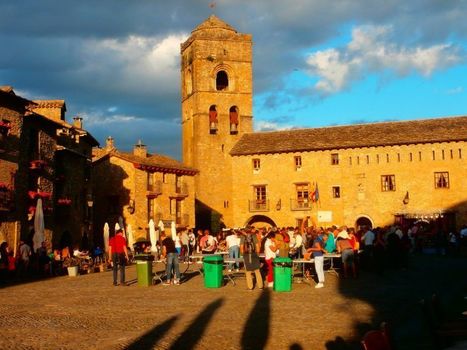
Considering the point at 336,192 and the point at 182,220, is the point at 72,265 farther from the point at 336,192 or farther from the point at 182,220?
the point at 336,192

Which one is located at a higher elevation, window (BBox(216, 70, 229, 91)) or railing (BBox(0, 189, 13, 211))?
window (BBox(216, 70, 229, 91))

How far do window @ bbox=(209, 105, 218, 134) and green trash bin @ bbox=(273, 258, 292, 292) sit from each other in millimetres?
41280

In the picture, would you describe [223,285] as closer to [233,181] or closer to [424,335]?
[424,335]

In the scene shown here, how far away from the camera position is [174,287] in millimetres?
18266

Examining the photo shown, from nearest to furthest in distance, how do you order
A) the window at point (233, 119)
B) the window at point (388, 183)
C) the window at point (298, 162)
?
the window at point (388, 183) < the window at point (298, 162) < the window at point (233, 119)

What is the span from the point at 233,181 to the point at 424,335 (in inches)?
1704

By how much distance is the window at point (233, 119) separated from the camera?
57688 millimetres

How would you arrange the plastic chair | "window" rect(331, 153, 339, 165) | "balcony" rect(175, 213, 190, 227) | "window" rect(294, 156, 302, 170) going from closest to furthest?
the plastic chair → "balcony" rect(175, 213, 190, 227) → "window" rect(331, 153, 339, 165) → "window" rect(294, 156, 302, 170)

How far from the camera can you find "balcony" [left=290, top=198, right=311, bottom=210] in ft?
165

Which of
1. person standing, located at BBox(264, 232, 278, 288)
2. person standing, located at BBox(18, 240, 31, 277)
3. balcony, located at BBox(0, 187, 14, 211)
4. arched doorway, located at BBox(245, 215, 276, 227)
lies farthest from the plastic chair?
arched doorway, located at BBox(245, 215, 276, 227)

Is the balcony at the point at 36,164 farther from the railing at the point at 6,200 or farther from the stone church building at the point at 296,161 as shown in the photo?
the stone church building at the point at 296,161

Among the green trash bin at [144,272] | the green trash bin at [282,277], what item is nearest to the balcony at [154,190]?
the green trash bin at [144,272]

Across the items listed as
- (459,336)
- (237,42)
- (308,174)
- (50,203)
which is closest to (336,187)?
(308,174)

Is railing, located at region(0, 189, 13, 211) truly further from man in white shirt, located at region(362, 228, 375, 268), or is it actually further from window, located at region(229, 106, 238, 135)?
window, located at region(229, 106, 238, 135)
